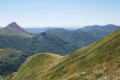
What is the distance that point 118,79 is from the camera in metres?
11.7

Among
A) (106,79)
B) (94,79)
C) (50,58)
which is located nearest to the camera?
(106,79)

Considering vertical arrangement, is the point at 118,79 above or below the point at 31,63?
above

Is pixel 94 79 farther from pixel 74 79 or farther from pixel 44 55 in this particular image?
pixel 44 55

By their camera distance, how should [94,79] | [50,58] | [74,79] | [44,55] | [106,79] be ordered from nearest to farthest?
[106,79] → [94,79] → [74,79] → [50,58] → [44,55]

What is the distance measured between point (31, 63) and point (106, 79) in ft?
343

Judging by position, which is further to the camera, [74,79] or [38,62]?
[38,62]

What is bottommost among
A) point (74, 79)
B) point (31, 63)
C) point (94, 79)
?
point (31, 63)

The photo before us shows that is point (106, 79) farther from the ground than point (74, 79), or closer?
farther from the ground

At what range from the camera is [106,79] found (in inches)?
510

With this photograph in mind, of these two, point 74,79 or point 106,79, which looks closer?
point 106,79

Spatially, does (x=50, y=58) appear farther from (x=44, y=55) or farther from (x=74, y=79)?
(x=74, y=79)

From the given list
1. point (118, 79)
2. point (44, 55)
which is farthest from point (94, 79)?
point (44, 55)

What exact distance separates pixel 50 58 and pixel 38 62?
12.6m

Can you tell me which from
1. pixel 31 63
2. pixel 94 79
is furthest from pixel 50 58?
pixel 94 79
